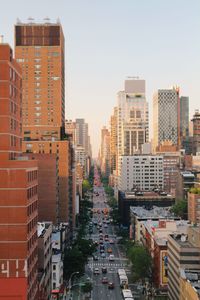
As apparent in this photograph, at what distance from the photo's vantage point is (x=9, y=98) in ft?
195

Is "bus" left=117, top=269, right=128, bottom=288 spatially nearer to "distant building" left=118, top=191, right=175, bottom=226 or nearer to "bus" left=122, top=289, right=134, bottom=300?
"bus" left=122, top=289, right=134, bottom=300

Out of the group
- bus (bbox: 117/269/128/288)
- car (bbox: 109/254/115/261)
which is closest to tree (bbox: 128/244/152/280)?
bus (bbox: 117/269/128/288)

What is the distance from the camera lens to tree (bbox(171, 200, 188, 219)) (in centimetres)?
17321

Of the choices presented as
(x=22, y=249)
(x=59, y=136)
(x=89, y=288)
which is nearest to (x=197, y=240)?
(x=89, y=288)

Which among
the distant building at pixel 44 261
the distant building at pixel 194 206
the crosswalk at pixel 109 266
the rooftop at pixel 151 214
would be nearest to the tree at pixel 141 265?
the crosswalk at pixel 109 266

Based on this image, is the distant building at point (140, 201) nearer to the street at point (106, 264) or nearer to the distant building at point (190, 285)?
the street at point (106, 264)

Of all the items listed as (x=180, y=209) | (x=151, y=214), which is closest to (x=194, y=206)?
(x=151, y=214)

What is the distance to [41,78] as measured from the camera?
161 m

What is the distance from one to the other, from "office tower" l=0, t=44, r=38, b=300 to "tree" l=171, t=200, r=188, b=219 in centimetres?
11693

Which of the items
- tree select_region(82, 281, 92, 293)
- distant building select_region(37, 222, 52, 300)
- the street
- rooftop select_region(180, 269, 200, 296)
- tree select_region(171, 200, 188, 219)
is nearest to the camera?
rooftop select_region(180, 269, 200, 296)

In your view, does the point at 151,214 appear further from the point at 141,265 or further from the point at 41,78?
the point at 41,78

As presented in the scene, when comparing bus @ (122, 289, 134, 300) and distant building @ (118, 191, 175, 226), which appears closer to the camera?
bus @ (122, 289, 134, 300)

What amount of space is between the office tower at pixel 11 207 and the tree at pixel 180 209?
11693cm

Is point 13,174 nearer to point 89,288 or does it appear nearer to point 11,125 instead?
point 11,125
